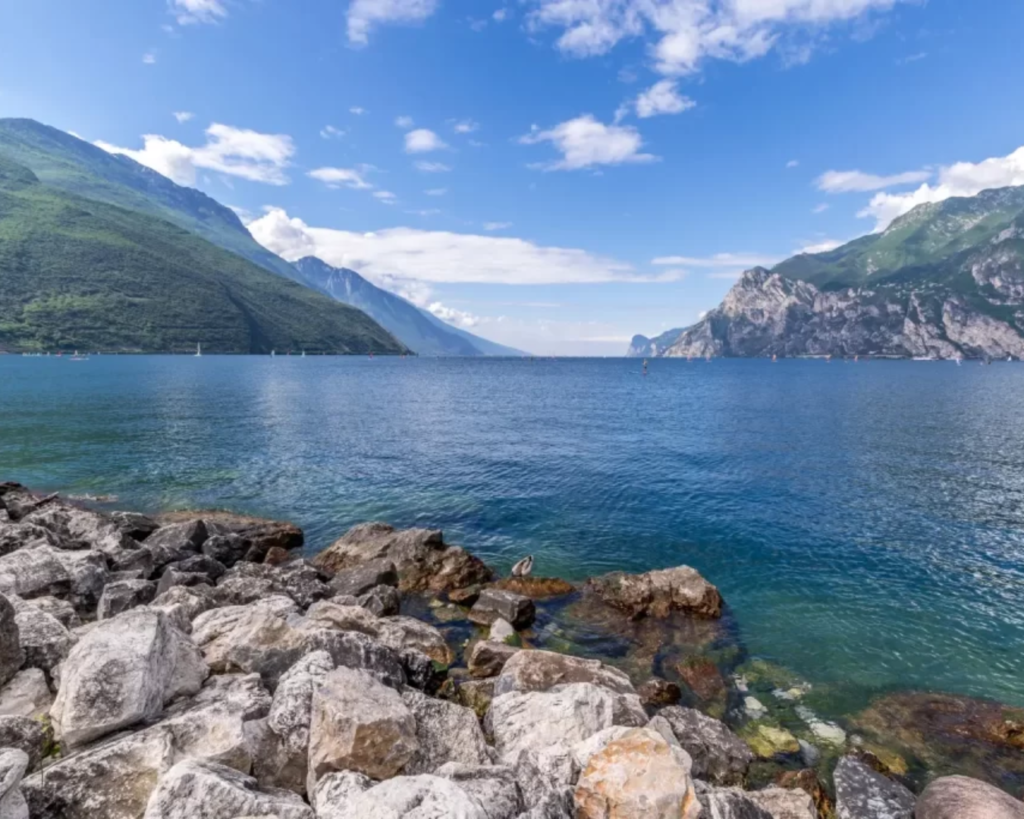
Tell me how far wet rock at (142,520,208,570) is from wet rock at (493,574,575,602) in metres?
16.6

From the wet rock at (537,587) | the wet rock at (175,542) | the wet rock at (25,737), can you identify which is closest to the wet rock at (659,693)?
the wet rock at (537,587)

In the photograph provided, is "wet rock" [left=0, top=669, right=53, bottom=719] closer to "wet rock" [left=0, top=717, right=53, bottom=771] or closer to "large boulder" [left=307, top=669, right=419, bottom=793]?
"wet rock" [left=0, top=717, right=53, bottom=771]

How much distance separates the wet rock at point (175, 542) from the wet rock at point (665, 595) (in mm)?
22179

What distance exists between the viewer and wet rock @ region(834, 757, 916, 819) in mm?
12672

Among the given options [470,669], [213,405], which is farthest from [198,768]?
[213,405]

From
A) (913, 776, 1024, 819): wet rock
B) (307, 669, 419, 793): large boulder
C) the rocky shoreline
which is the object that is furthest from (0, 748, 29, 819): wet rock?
(913, 776, 1024, 819): wet rock

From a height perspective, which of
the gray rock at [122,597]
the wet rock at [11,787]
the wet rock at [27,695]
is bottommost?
the gray rock at [122,597]

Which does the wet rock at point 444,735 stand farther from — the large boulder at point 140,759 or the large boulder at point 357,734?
the large boulder at point 140,759

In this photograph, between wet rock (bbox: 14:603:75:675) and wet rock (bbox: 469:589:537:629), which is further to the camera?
wet rock (bbox: 469:589:537:629)

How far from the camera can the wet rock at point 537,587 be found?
88.5 ft

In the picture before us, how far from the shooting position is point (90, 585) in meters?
20.4

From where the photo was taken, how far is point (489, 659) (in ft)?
62.3

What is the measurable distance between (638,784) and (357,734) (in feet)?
18.0

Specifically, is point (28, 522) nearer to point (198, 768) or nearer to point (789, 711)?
point (198, 768)
